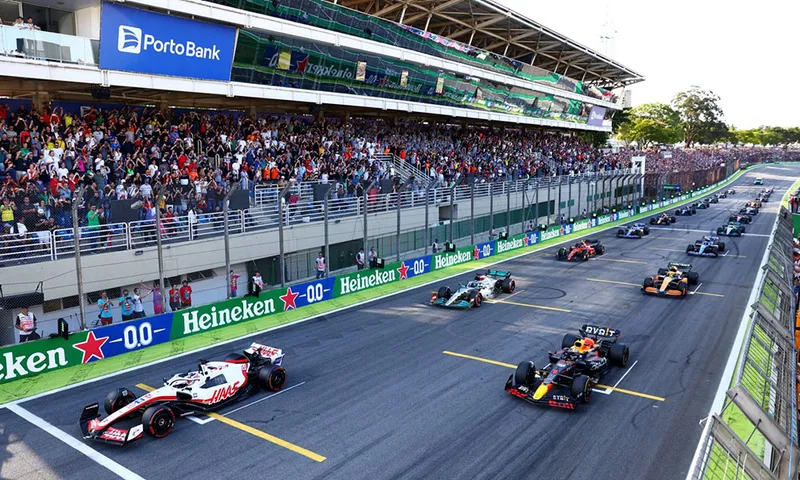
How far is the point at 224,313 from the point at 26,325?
4.91 meters

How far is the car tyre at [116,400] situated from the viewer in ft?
34.6

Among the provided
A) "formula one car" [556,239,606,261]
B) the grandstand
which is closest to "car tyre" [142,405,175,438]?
the grandstand

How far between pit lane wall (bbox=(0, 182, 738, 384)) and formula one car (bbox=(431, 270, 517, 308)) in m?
3.31

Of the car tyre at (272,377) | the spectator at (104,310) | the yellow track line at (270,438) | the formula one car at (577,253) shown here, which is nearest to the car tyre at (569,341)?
the car tyre at (272,377)

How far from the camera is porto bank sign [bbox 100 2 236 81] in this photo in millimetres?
19125

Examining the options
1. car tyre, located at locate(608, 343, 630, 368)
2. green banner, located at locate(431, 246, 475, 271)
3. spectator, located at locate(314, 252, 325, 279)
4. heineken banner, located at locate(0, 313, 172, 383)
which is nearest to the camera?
heineken banner, located at locate(0, 313, 172, 383)

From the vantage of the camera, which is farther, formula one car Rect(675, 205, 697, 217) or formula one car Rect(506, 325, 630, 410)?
formula one car Rect(675, 205, 697, 217)

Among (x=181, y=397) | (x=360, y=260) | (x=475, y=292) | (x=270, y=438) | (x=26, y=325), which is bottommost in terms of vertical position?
(x=270, y=438)

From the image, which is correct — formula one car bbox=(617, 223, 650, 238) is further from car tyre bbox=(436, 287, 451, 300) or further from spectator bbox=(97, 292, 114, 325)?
spectator bbox=(97, 292, 114, 325)

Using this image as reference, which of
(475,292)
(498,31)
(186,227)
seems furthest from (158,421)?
(498,31)

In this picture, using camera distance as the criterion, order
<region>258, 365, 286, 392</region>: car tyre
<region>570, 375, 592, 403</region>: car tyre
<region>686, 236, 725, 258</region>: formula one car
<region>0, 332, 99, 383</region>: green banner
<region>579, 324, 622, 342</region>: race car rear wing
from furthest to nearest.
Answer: <region>686, 236, 725, 258</region>: formula one car → <region>579, 324, 622, 342</region>: race car rear wing → <region>0, 332, 99, 383</region>: green banner → <region>258, 365, 286, 392</region>: car tyre → <region>570, 375, 592, 403</region>: car tyre

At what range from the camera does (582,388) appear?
450 inches

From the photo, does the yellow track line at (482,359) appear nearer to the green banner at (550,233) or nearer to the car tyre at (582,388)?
the car tyre at (582,388)

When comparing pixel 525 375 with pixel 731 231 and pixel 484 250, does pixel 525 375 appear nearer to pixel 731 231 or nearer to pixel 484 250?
pixel 484 250
